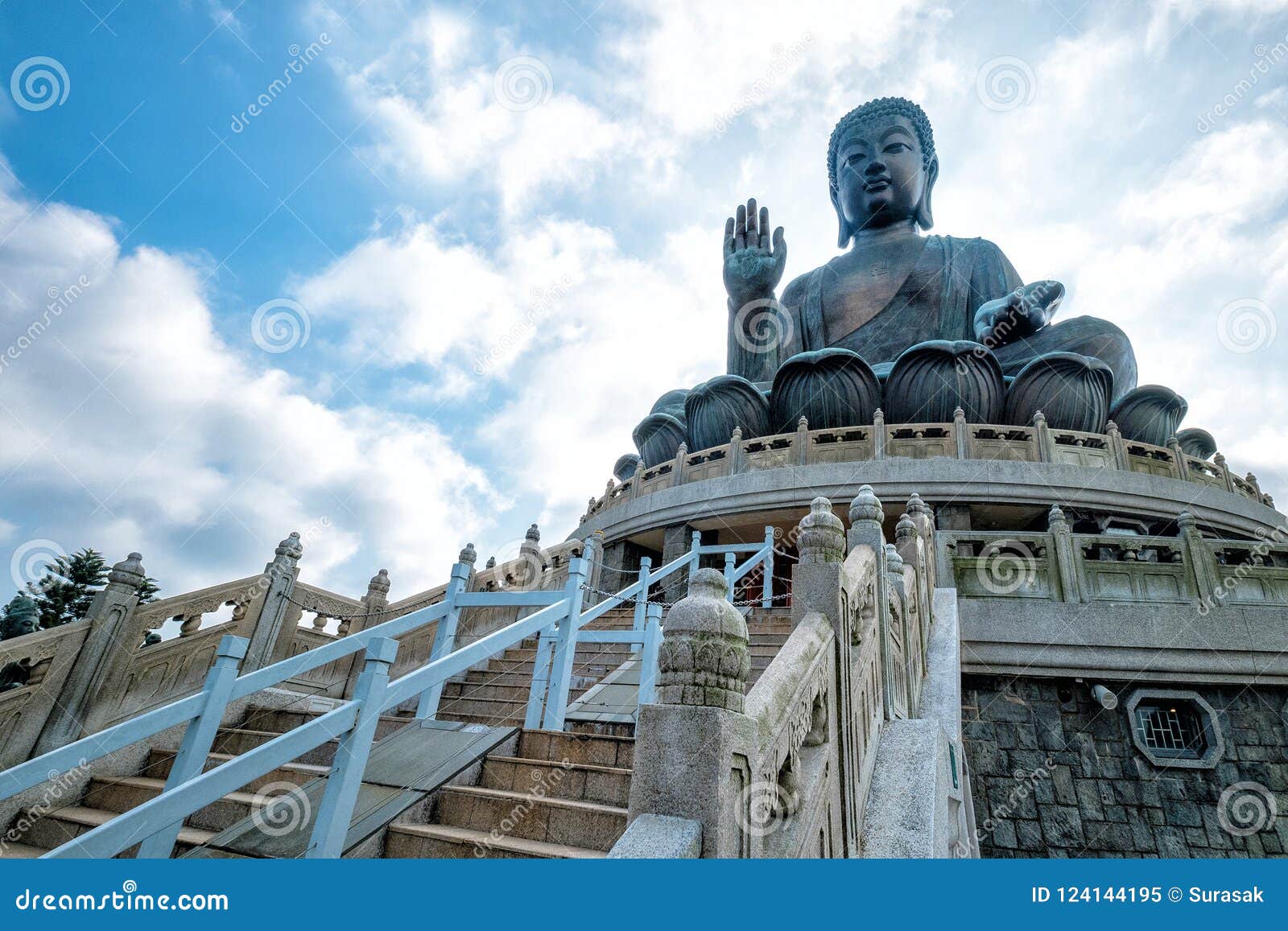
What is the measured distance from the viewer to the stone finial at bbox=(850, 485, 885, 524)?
4.70 metres

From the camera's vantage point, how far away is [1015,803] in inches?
271

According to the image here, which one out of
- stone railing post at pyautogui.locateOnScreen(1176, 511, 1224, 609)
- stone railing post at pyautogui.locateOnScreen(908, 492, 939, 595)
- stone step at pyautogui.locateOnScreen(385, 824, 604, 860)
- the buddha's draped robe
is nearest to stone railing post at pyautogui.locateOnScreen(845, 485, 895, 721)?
stone railing post at pyautogui.locateOnScreen(908, 492, 939, 595)

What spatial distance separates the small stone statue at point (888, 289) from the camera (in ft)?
53.2

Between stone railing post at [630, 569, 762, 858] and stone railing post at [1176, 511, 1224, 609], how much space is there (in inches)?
293

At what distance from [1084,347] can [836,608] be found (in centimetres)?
1581

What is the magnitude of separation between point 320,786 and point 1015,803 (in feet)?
21.1

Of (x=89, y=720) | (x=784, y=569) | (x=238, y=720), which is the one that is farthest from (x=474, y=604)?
(x=784, y=569)

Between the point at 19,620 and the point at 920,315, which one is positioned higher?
the point at 920,315

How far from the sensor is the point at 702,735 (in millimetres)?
2268

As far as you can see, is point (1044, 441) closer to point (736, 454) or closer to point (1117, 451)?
point (1117, 451)

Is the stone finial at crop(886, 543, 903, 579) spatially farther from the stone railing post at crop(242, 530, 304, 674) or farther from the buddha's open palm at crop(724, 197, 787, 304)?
the buddha's open palm at crop(724, 197, 787, 304)

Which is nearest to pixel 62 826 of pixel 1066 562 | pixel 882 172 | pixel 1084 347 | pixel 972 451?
pixel 1066 562

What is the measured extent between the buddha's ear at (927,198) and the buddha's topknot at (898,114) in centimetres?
24

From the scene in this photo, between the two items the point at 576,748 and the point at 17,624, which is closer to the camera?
the point at 576,748
